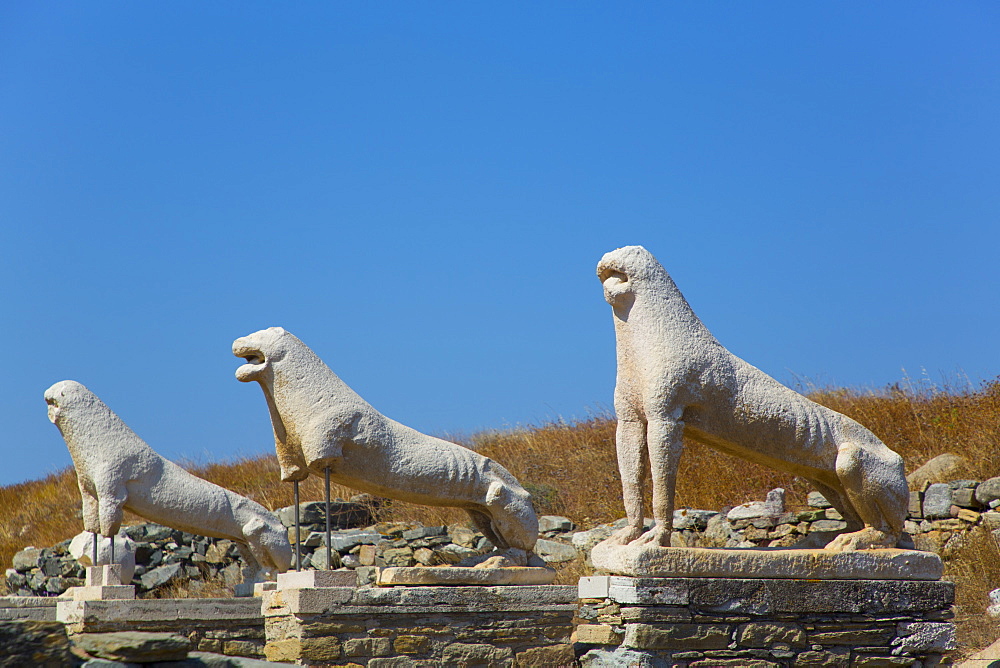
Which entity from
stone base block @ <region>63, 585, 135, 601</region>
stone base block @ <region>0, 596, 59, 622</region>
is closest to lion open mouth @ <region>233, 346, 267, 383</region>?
stone base block @ <region>63, 585, 135, 601</region>

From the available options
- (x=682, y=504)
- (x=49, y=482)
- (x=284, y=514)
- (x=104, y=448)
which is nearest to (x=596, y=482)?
(x=682, y=504)

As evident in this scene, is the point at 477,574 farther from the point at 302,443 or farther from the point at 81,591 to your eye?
the point at 81,591

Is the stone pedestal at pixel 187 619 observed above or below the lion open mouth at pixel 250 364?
below

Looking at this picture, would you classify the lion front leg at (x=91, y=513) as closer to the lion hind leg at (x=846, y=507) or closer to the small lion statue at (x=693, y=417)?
the small lion statue at (x=693, y=417)

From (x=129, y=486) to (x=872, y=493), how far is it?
20.9 feet

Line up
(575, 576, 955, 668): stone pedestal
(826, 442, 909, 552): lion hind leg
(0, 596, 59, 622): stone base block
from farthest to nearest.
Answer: (0, 596, 59, 622): stone base block, (826, 442, 909, 552): lion hind leg, (575, 576, 955, 668): stone pedestal

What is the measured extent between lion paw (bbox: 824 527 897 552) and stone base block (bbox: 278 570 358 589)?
356cm

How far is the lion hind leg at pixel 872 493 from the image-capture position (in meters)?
6.91

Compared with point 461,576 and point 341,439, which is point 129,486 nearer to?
point 341,439

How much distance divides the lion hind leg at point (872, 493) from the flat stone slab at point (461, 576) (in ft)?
9.27

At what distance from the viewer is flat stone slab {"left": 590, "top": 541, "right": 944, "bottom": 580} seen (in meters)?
6.14

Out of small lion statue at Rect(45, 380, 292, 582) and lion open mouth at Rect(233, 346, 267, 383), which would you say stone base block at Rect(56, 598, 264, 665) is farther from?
lion open mouth at Rect(233, 346, 267, 383)

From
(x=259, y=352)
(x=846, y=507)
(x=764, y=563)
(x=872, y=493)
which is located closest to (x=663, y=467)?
(x=764, y=563)

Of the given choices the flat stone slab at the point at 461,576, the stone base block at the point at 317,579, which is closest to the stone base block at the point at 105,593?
the stone base block at the point at 317,579
